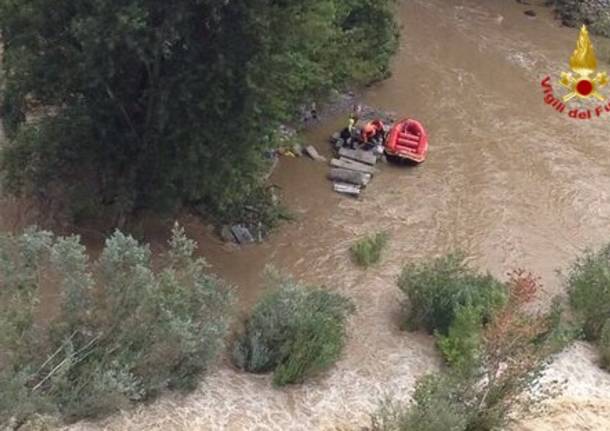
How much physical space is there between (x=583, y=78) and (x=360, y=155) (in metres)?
7.88

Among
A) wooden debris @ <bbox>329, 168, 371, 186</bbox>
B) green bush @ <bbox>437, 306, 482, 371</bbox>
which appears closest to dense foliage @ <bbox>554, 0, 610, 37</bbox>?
wooden debris @ <bbox>329, 168, 371, 186</bbox>

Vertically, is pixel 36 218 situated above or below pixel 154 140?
Answer: below

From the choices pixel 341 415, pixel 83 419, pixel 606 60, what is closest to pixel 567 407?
pixel 341 415

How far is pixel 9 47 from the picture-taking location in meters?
13.6

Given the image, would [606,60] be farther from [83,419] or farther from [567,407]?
[83,419]

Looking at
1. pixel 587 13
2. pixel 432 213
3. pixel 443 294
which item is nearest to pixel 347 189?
pixel 432 213

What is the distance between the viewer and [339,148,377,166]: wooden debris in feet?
61.1

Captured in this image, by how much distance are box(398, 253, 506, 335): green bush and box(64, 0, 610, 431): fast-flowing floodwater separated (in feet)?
1.13

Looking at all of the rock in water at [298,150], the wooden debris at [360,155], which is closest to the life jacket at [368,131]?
the wooden debris at [360,155]

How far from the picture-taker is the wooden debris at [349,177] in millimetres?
17891

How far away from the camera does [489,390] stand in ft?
34.6

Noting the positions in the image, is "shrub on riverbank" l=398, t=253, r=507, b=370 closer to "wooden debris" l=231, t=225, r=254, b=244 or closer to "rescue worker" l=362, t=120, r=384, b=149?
"wooden debris" l=231, t=225, r=254, b=244

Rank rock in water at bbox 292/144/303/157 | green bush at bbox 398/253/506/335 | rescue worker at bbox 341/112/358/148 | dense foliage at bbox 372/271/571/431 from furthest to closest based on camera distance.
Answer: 1. rescue worker at bbox 341/112/358/148
2. rock in water at bbox 292/144/303/157
3. green bush at bbox 398/253/506/335
4. dense foliage at bbox 372/271/571/431

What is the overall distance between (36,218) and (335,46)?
6.60 meters
